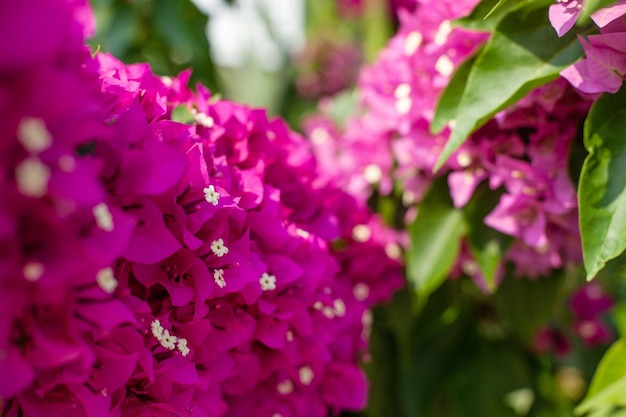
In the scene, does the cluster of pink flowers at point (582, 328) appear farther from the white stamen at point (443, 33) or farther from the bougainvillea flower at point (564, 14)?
the bougainvillea flower at point (564, 14)

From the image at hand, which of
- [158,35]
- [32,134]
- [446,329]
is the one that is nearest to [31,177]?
[32,134]

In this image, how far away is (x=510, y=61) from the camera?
642 millimetres

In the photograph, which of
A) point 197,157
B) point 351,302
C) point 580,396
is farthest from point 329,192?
point 580,396

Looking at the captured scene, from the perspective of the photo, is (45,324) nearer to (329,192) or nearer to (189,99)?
(189,99)

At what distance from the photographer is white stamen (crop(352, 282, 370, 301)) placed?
84 centimetres

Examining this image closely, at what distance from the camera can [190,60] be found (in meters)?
1.22

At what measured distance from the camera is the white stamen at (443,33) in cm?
77

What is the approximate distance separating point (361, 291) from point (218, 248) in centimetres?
36

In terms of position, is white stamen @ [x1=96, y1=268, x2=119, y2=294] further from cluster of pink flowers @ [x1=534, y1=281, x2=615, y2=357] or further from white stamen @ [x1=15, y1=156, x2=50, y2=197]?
cluster of pink flowers @ [x1=534, y1=281, x2=615, y2=357]

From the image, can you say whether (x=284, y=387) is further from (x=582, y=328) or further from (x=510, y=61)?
(x=582, y=328)

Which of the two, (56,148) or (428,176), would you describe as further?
(428,176)

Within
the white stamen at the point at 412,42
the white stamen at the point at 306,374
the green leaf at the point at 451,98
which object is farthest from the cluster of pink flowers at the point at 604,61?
the white stamen at the point at 306,374

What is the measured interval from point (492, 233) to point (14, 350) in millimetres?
585

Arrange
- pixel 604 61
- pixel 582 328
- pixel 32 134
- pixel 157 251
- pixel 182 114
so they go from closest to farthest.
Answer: pixel 32 134
pixel 157 251
pixel 604 61
pixel 182 114
pixel 582 328
